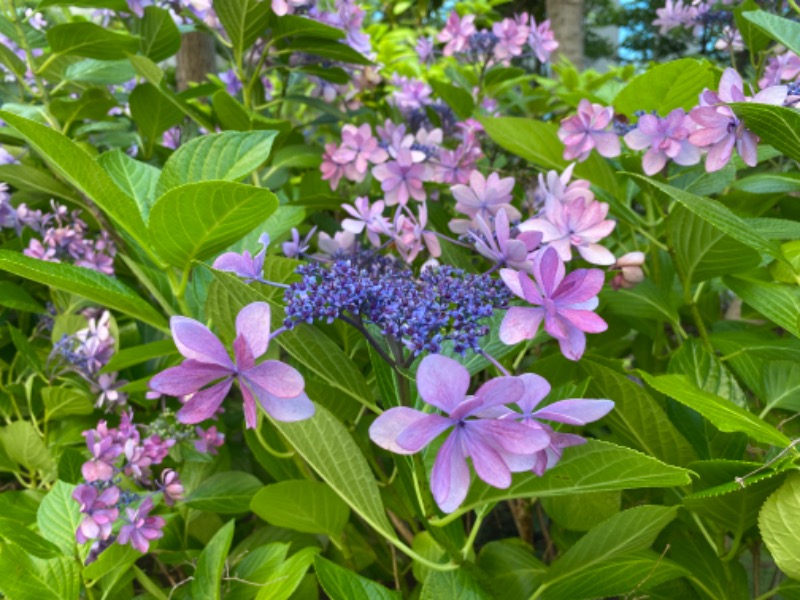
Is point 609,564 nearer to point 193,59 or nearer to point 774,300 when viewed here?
point 774,300

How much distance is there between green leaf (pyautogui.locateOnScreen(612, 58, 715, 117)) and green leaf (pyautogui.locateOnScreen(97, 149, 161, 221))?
73 cm

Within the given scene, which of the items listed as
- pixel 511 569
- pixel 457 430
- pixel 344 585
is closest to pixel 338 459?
pixel 344 585

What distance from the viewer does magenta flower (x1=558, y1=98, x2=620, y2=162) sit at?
1.13 m

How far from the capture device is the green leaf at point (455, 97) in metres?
1.76

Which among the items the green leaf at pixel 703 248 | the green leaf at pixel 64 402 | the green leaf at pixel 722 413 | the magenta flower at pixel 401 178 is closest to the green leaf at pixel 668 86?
the green leaf at pixel 703 248

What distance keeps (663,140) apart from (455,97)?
0.83 metres

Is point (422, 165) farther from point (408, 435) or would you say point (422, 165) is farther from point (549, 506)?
point (408, 435)

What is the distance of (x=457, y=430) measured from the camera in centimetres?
59

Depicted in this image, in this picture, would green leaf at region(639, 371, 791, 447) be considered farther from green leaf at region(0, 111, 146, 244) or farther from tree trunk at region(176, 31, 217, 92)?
tree trunk at region(176, 31, 217, 92)

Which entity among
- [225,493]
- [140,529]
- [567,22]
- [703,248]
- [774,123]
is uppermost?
[774,123]

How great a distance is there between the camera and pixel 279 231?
45.9 inches

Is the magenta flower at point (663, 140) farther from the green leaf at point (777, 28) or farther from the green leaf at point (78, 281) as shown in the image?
the green leaf at point (78, 281)

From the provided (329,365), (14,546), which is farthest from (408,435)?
(14,546)

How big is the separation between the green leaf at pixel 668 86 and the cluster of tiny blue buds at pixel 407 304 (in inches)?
22.9
